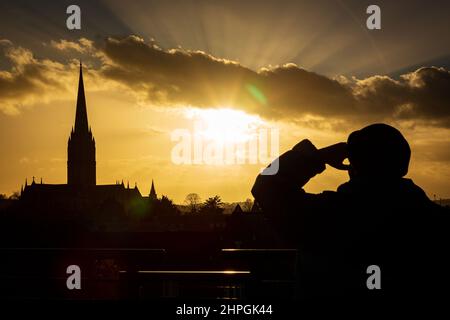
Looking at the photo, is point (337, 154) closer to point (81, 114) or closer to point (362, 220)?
point (362, 220)

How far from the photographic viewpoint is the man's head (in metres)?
1.52

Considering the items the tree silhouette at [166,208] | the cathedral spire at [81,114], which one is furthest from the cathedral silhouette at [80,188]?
the tree silhouette at [166,208]

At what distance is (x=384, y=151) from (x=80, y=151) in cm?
15639

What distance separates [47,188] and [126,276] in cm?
14506

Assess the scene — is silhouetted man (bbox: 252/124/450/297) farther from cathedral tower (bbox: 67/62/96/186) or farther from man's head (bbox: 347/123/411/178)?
cathedral tower (bbox: 67/62/96/186)

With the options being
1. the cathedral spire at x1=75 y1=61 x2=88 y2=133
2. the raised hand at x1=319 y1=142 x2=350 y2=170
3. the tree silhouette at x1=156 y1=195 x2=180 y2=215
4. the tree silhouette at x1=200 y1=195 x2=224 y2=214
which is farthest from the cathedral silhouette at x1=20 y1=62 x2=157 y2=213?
the raised hand at x1=319 y1=142 x2=350 y2=170

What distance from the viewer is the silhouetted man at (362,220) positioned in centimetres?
145

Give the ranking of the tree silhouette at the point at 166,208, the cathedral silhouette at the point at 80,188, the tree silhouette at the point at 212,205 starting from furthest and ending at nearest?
the cathedral silhouette at the point at 80,188, the tree silhouette at the point at 166,208, the tree silhouette at the point at 212,205

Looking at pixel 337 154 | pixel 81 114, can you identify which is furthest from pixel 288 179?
pixel 81 114

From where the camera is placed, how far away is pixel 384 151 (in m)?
1.53

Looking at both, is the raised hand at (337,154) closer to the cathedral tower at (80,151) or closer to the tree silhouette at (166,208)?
the tree silhouette at (166,208)

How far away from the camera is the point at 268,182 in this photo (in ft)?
5.13

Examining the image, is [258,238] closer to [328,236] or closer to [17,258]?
[17,258]

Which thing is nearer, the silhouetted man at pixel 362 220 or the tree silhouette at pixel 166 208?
the silhouetted man at pixel 362 220
